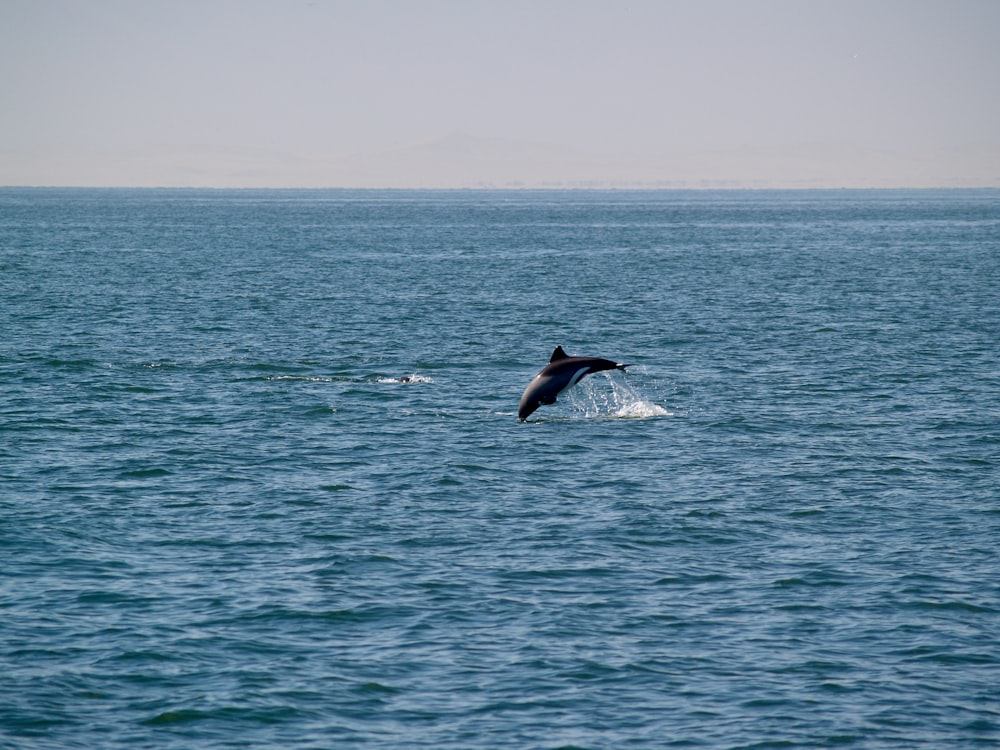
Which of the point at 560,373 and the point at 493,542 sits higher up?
the point at 560,373

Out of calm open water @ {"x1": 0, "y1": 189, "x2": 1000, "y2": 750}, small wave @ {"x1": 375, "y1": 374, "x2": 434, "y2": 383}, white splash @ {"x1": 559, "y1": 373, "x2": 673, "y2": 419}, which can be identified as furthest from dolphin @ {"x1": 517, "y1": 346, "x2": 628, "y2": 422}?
small wave @ {"x1": 375, "y1": 374, "x2": 434, "y2": 383}

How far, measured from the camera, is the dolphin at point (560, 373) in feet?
113

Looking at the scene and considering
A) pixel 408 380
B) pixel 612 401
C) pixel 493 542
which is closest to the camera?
pixel 493 542

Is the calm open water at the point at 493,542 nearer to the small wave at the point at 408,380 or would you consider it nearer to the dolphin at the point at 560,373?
the small wave at the point at 408,380

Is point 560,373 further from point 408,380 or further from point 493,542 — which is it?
point 408,380

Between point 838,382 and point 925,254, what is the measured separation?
286ft

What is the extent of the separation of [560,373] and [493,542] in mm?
9840

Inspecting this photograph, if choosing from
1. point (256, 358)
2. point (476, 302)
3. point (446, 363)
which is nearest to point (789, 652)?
point (446, 363)

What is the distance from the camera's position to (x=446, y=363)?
1993 inches

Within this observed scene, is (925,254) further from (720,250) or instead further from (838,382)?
(838,382)

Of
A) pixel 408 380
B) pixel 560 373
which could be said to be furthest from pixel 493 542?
pixel 408 380

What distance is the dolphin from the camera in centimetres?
3456

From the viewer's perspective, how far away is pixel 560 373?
34.9m

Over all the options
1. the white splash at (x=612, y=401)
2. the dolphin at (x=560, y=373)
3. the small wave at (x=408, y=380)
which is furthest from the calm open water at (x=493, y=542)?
the dolphin at (x=560, y=373)
